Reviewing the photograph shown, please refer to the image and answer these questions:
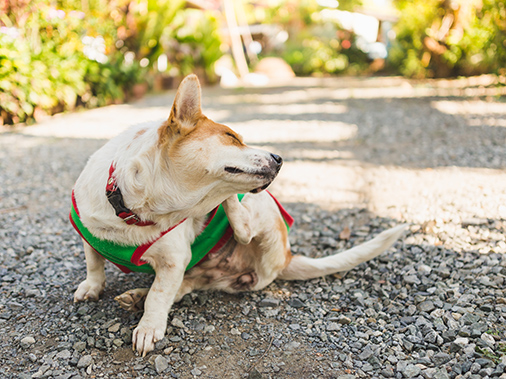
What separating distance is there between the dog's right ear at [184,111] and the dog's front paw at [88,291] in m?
1.05

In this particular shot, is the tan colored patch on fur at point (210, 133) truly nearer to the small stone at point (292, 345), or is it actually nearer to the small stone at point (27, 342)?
the small stone at point (292, 345)

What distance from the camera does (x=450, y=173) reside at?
4418 mm

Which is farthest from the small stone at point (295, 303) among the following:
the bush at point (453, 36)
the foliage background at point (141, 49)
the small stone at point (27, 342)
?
the bush at point (453, 36)

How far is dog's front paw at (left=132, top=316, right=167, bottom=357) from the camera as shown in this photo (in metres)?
1.91

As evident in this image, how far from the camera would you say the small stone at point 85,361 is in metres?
1.83

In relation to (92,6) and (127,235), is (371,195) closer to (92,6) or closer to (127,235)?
(127,235)

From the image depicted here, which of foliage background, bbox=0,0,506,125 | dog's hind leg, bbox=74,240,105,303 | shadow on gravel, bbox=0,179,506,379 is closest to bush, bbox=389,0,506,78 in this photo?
foliage background, bbox=0,0,506,125

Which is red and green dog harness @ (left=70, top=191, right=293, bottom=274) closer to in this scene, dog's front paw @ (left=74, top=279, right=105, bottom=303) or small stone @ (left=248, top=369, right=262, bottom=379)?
dog's front paw @ (left=74, top=279, right=105, bottom=303)

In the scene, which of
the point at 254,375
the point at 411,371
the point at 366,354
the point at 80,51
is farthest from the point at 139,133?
the point at 80,51

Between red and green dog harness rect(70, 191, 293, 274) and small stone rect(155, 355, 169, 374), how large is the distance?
0.44 meters

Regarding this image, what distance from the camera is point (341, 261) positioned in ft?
8.19

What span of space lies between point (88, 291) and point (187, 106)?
49.2 inches

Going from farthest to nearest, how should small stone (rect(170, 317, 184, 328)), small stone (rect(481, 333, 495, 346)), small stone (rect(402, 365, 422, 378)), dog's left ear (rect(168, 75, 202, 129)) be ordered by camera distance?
small stone (rect(170, 317, 184, 328)), small stone (rect(481, 333, 495, 346)), small stone (rect(402, 365, 422, 378)), dog's left ear (rect(168, 75, 202, 129))

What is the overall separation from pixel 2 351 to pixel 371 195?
10.6ft
